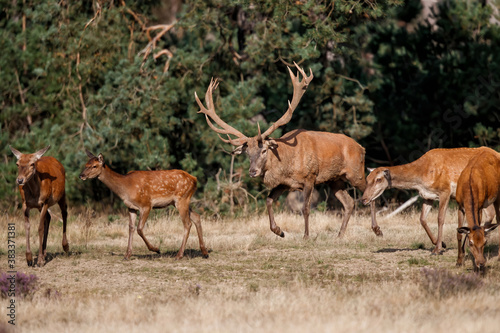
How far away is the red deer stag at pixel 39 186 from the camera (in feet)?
36.2

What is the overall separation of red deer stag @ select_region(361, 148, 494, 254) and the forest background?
19.3 feet

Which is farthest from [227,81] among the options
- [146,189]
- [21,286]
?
[21,286]

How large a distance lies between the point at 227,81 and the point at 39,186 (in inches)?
345

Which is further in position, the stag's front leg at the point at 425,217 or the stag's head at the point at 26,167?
the stag's front leg at the point at 425,217

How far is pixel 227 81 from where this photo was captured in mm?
19422

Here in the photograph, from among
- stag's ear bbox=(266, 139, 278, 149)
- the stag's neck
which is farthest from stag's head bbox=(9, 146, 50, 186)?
stag's ear bbox=(266, 139, 278, 149)

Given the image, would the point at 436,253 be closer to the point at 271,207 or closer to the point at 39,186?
the point at 271,207

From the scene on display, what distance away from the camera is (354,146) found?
1458 cm

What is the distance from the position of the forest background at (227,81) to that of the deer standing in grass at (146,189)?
586 centimetres

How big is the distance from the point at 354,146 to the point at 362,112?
5031 millimetres

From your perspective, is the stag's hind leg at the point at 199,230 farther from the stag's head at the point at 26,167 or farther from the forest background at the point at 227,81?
the forest background at the point at 227,81

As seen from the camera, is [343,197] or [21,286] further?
[343,197]

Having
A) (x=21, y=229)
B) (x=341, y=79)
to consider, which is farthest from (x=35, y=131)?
(x=341, y=79)

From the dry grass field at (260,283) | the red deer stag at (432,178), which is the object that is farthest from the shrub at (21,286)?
the red deer stag at (432,178)
